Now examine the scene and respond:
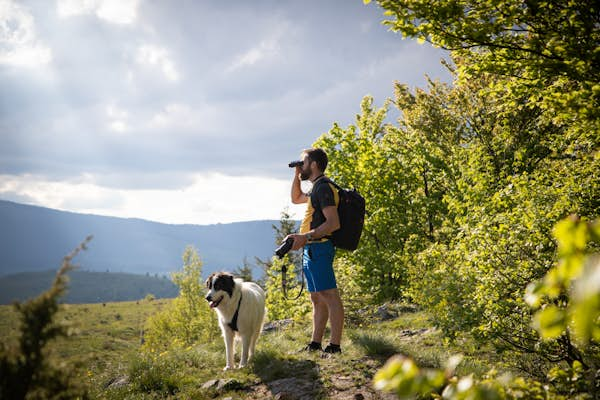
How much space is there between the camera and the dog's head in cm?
706

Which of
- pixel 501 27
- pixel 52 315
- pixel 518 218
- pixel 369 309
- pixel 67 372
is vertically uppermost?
pixel 501 27

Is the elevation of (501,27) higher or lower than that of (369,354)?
higher

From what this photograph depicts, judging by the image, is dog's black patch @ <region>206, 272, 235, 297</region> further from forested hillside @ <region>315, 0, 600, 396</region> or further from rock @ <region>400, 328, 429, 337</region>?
rock @ <region>400, 328, 429, 337</region>

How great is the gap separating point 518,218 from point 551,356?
1.95m

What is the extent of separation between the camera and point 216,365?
780 centimetres

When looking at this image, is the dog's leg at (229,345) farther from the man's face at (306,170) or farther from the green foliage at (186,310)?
the green foliage at (186,310)

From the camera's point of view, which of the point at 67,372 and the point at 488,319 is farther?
the point at 488,319

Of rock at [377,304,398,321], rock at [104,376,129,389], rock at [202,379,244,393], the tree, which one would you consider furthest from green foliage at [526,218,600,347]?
rock at [377,304,398,321]

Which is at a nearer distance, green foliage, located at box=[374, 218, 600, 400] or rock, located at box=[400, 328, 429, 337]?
green foliage, located at box=[374, 218, 600, 400]

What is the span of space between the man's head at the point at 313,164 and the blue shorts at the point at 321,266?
1.12 meters

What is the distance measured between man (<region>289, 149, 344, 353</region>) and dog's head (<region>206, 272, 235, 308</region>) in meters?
1.92

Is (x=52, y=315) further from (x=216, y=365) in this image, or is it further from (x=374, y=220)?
(x=374, y=220)

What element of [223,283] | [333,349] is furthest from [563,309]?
[223,283]

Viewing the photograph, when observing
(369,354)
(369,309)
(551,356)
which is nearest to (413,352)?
(369,354)
